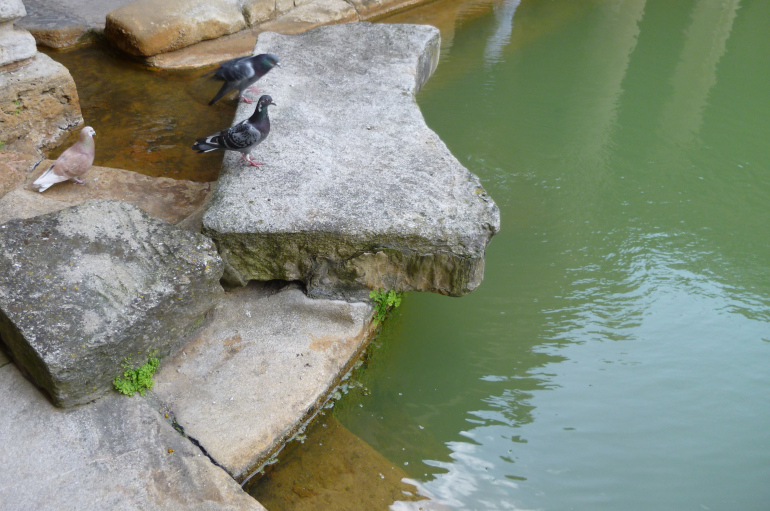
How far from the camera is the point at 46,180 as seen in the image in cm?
333

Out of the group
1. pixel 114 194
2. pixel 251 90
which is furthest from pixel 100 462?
pixel 251 90

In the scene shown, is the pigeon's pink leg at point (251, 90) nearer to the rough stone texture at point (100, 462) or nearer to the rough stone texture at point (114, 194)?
the rough stone texture at point (114, 194)

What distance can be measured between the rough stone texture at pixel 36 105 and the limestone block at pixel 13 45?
2.7 inches

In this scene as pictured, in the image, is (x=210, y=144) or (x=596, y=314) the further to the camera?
(x=596, y=314)

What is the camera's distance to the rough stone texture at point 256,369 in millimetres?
2484

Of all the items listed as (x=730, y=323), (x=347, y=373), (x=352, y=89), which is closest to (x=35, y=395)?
(x=347, y=373)

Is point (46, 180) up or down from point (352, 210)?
down

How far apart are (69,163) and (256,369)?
1.68 metres

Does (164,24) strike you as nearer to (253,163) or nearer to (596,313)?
(253,163)

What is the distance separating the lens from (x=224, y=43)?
586 cm

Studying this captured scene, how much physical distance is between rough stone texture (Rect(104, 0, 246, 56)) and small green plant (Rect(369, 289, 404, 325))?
3.73m

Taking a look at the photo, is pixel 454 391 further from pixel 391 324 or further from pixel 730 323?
pixel 730 323

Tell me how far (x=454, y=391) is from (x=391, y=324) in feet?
1.73

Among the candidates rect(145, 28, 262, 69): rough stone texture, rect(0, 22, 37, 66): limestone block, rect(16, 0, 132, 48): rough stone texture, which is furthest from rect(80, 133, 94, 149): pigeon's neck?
rect(16, 0, 132, 48): rough stone texture
